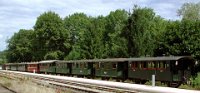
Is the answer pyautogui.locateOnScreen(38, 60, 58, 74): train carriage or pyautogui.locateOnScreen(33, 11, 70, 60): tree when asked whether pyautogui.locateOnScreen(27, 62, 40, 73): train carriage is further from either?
pyautogui.locateOnScreen(33, 11, 70, 60): tree

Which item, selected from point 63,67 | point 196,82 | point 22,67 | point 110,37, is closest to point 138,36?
point 63,67

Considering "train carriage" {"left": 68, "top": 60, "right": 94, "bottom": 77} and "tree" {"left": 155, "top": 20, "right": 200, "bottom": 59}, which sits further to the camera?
"train carriage" {"left": 68, "top": 60, "right": 94, "bottom": 77}

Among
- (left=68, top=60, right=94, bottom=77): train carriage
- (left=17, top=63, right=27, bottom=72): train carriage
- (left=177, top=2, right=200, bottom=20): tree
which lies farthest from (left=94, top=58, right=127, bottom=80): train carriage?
(left=17, top=63, right=27, bottom=72): train carriage

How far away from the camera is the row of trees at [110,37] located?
1745 inches

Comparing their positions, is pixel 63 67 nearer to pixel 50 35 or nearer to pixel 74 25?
pixel 50 35

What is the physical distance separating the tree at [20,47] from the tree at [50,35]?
80.3 feet

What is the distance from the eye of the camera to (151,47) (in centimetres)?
5434

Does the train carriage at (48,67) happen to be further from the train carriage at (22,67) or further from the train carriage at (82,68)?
the train carriage at (22,67)

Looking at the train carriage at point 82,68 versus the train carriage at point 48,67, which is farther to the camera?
the train carriage at point 48,67

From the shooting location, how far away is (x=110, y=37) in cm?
9750

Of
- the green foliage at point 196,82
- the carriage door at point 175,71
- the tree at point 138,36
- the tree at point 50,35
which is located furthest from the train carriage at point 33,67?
the green foliage at point 196,82

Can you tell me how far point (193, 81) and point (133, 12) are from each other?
2596cm

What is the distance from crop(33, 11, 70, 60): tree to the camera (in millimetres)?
103562

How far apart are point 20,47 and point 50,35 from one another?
4038 centimetres
